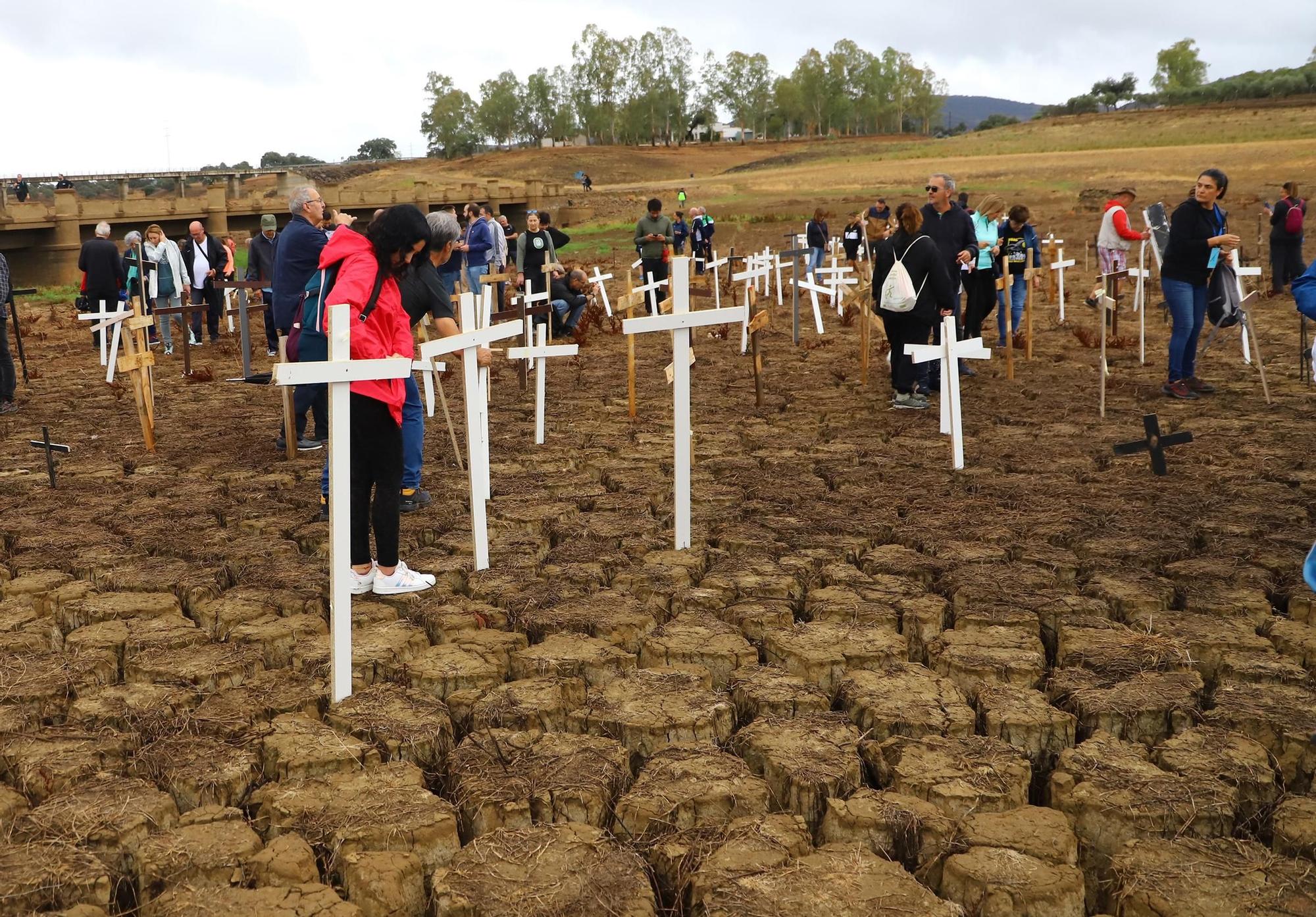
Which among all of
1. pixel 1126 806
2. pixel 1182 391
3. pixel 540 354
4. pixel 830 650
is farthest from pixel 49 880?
pixel 1182 391

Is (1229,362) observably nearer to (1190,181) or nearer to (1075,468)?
(1075,468)

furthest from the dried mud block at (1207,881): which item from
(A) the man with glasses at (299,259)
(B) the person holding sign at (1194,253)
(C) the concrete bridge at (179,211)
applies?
(C) the concrete bridge at (179,211)

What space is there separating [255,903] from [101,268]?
41.8 feet

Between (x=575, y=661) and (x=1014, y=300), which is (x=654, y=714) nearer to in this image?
(x=575, y=661)

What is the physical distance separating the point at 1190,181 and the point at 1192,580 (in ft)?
118

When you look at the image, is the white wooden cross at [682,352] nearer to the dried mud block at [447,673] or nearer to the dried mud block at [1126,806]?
the dried mud block at [447,673]

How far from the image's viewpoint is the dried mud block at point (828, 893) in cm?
308

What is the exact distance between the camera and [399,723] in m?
4.16

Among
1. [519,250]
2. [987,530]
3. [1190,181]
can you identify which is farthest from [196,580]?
[1190,181]

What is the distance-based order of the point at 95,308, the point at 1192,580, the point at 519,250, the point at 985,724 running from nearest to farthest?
the point at 985,724
the point at 1192,580
the point at 519,250
the point at 95,308

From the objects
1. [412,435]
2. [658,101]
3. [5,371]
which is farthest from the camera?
[658,101]

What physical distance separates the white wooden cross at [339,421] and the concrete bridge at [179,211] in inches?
1044

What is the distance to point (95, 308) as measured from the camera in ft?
49.3

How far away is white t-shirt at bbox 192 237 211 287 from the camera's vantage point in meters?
15.5
